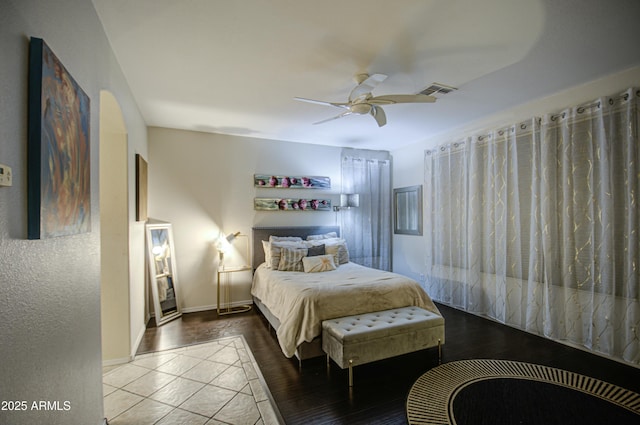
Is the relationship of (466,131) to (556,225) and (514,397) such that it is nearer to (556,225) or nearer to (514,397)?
(556,225)

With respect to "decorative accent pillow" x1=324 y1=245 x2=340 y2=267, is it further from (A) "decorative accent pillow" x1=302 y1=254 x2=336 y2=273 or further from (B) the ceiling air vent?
(B) the ceiling air vent

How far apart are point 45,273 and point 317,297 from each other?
208cm

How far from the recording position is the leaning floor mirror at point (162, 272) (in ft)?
12.4

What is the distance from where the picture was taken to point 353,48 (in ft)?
7.40

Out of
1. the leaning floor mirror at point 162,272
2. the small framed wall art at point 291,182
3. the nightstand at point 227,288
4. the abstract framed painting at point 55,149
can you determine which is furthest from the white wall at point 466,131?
the abstract framed painting at point 55,149

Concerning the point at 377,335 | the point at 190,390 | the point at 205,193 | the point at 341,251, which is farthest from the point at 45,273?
the point at 341,251

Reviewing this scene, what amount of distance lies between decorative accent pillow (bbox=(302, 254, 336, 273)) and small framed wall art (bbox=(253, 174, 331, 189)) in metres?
1.43

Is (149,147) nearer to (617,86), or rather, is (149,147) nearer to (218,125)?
(218,125)

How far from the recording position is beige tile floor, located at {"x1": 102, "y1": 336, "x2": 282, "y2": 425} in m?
2.01

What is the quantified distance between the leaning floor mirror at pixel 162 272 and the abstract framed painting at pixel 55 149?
2.52 meters

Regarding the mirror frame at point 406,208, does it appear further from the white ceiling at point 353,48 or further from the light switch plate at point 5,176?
the light switch plate at point 5,176

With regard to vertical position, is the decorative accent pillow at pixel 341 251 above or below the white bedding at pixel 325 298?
above

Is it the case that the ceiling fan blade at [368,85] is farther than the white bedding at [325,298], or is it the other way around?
the white bedding at [325,298]

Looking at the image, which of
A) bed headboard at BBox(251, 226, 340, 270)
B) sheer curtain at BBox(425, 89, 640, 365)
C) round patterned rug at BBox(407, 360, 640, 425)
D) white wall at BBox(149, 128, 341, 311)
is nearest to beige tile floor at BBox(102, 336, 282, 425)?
round patterned rug at BBox(407, 360, 640, 425)
